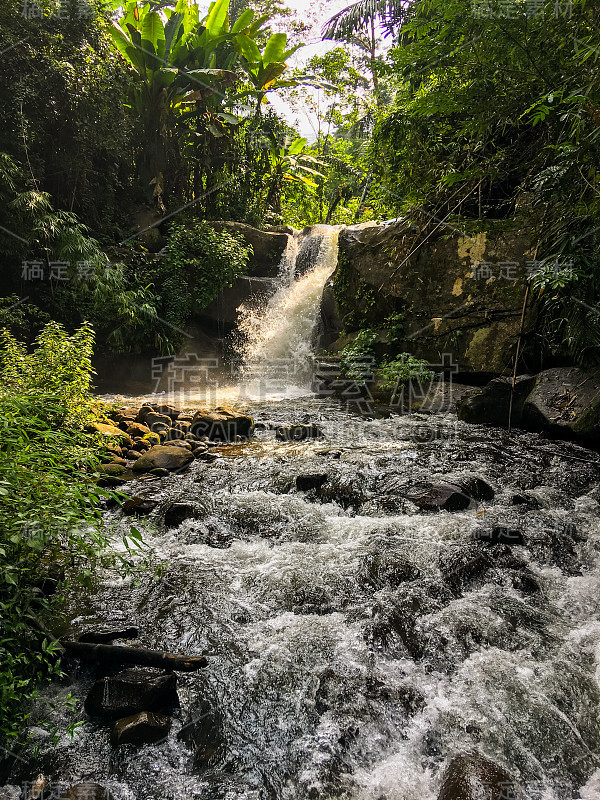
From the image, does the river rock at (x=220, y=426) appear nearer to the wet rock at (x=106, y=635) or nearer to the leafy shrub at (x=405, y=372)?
the leafy shrub at (x=405, y=372)

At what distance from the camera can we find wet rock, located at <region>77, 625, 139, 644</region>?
2.51 metres

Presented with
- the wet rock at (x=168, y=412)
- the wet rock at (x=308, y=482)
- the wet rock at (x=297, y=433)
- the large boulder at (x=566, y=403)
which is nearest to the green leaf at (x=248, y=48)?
the wet rock at (x=168, y=412)

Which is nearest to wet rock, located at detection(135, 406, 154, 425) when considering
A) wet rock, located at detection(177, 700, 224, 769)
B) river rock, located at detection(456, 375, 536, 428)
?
river rock, located at detection(456, 375, 536, 428)

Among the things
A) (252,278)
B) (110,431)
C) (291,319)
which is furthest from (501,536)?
(252,278)

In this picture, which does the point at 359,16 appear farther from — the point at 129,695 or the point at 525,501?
the point at 129,695

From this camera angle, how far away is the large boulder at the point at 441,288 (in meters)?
7.64

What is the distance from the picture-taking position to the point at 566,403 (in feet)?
18.6

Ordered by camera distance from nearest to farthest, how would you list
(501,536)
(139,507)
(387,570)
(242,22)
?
(387,570), (501,536), (139,507), (242,22)

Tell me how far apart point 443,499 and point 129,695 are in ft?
9.80

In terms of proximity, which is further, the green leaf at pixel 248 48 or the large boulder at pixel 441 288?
the green leaf at pixel 248 48

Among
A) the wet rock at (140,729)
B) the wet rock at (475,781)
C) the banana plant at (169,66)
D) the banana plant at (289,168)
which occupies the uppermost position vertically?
the banana plant at (169,66)

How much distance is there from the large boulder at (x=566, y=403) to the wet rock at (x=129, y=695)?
5.07m

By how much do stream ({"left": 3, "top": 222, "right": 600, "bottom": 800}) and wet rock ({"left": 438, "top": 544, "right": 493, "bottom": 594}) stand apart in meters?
0.01

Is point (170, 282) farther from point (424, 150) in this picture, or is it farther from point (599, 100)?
point (599, 100)
